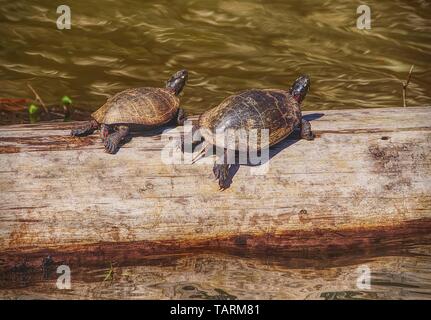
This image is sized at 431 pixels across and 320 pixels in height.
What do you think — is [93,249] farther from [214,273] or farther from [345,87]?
[345,87]

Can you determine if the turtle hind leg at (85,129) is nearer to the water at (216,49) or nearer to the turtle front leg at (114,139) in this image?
the turtle front leg at (114,139)

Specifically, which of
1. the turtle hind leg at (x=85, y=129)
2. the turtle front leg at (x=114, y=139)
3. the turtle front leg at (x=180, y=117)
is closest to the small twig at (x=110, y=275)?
the turtle front leg at (x=114, y=139)

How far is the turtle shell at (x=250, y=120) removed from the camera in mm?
5344

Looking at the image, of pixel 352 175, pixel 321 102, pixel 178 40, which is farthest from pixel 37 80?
pixel 352 175

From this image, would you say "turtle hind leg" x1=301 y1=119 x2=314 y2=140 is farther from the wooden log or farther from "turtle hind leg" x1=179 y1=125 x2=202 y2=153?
"turtle hind leg" x1=179 y1=125 x2=202 y2=153

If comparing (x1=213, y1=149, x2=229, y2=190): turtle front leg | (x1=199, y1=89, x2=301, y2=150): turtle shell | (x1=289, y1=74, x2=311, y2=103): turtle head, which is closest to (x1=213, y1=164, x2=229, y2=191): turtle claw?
(x1=213, y1=149, x2=229, y2=190): turtle front leg

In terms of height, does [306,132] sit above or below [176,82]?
below

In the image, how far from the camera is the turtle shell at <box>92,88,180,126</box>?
18.3ft

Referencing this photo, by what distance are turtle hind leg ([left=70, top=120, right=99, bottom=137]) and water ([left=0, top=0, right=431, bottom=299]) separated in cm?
260

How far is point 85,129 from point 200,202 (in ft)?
4.18

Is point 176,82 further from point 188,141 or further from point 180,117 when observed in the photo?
point 188,141

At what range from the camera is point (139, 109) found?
5.64 meters

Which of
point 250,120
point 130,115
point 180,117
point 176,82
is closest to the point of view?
point 250,120

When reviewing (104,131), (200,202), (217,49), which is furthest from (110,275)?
(217,49)
